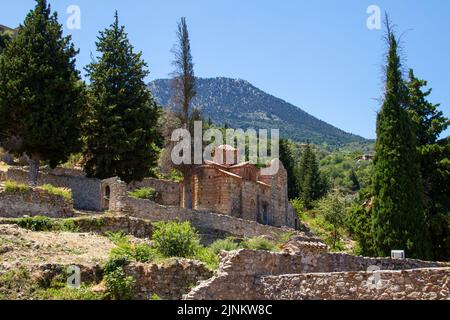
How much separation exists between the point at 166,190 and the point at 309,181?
23781 millimetres

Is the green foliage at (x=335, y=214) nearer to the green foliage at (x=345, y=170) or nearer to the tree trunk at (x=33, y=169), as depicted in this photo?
the tree trunk at (x=33, y=169)

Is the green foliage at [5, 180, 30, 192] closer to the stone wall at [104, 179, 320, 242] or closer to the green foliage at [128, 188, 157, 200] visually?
the stone wall at [104, 179, 320, 242]

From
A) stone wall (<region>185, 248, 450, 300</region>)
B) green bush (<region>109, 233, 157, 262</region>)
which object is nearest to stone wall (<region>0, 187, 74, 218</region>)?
green bush (<region>109, 233, 157, 262</region>)

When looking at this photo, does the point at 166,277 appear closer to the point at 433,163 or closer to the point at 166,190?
the point at 433,163

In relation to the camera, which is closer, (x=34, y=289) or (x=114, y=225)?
(x=34, y=289)

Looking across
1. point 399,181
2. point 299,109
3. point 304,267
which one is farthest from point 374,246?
point 299,109

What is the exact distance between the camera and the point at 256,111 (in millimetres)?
157500

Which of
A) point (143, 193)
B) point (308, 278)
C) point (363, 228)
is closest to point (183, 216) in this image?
point (143, 193)

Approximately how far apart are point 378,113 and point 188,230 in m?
11.5

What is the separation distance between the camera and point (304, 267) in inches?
548

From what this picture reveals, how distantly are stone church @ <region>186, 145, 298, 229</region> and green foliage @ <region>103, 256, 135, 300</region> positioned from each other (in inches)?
848

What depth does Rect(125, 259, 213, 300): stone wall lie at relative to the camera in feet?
53.0
